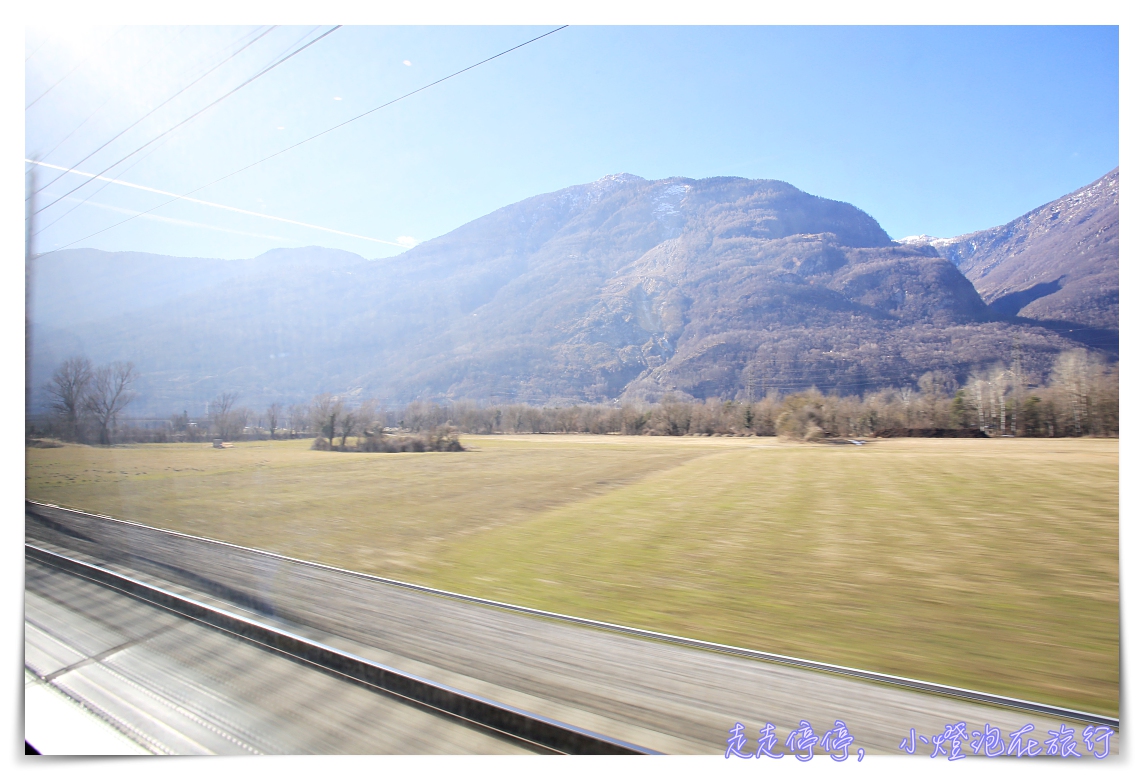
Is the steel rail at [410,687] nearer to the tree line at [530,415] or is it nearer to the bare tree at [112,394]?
the tree line at [530,415]

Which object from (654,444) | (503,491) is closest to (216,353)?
(503,491)

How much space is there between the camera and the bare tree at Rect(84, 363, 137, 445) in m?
7.32

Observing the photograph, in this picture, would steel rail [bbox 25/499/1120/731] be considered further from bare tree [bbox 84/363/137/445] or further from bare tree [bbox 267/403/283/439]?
bare tree [bbox 84/363/137/445]

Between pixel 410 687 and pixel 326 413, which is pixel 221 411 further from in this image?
pixel 410 687

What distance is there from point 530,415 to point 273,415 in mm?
7386

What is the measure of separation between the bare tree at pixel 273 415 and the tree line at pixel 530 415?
15mm

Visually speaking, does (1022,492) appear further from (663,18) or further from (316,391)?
(316,391)

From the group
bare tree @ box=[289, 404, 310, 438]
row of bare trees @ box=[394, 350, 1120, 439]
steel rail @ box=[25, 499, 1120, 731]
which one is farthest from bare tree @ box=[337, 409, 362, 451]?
steel rail @ box=[25, 499, 1120, 731]

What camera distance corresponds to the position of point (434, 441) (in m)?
11.5

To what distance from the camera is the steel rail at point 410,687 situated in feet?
6.87

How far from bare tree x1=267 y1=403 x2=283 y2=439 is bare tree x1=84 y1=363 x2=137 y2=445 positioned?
201cm

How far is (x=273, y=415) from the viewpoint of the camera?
787 cm

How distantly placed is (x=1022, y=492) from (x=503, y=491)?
8301mm

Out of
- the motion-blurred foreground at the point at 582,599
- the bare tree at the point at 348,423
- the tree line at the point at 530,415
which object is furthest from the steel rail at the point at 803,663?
the bare tree at the point at 348,423
